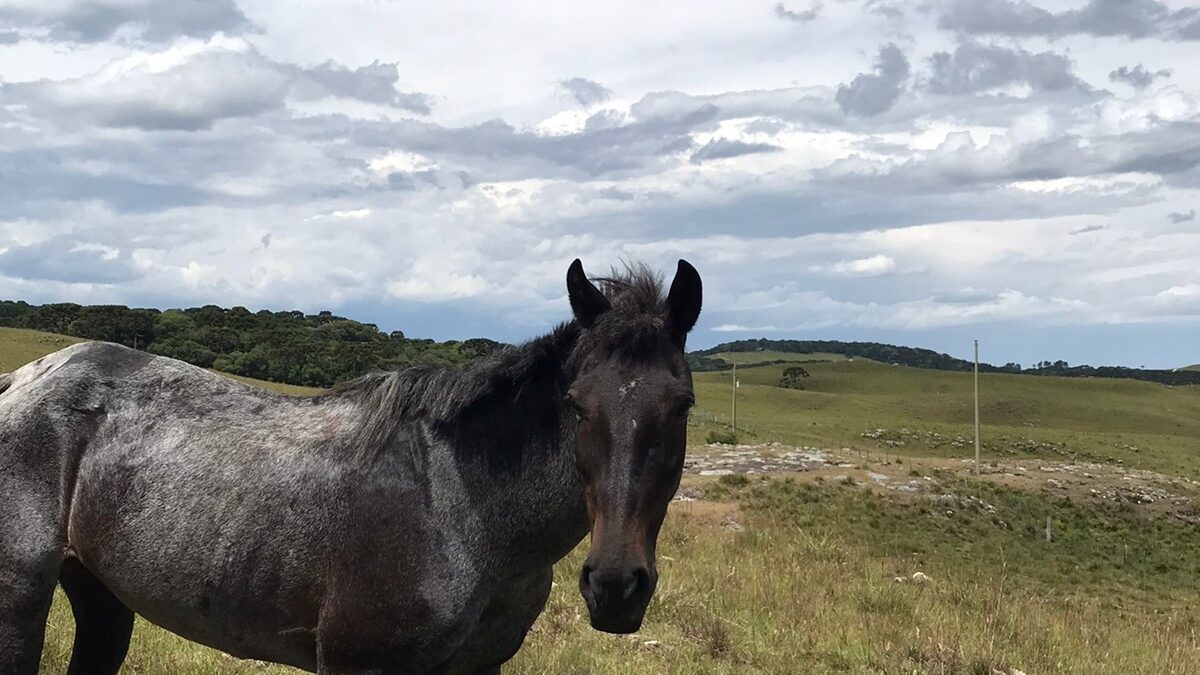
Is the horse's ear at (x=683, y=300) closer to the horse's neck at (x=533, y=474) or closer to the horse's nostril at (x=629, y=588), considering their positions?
the horse's neck at (x=533, y=474)

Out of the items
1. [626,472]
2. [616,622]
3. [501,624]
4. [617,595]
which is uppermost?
[626,472]

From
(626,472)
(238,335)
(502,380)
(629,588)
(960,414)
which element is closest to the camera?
(629,588)

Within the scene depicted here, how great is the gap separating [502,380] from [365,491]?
81 centimetres

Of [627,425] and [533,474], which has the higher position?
[627,425]

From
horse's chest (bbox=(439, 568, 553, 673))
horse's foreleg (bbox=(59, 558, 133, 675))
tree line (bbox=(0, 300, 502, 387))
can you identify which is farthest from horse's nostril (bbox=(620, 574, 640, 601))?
tree line (bbox=(0, 300, 502, 387))

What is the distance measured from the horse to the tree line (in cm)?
1953

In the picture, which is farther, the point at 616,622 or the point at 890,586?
the point at 890,586

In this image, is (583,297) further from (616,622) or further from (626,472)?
(616,622)

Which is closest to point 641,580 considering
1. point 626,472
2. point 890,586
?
point 626,472

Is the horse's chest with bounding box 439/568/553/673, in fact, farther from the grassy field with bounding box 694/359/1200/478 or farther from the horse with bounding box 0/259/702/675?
the grassy field with bounding box 694/359/1200/478

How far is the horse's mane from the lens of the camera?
4383 millimetres

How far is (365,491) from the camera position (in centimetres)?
439

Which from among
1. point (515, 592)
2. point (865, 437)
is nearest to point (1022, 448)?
point (865, 437)

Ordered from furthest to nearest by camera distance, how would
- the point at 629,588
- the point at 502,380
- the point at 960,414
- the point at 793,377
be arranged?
the point at 793,377 < the point at 960,414 < the point at 502,380 < the point at 629,588
